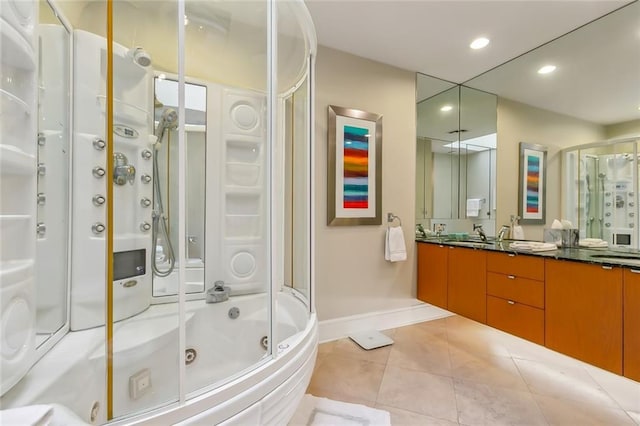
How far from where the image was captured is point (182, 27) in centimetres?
121

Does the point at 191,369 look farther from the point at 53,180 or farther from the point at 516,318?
the point at 516,318

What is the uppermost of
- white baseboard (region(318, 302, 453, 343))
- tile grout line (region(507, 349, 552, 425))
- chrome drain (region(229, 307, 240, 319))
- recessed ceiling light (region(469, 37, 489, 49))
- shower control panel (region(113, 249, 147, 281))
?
recessed ceiling light (region(469, 37, 489, 49))

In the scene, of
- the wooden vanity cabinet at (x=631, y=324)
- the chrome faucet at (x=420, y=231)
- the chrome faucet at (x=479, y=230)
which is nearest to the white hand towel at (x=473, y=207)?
the chrome faucet at (x=479, y=230)

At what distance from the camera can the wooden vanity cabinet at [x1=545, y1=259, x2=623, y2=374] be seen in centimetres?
148

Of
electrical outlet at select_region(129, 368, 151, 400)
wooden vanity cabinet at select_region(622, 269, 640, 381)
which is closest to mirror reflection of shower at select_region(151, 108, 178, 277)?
electrical outlet at select_region(129, 368, 151, 400)

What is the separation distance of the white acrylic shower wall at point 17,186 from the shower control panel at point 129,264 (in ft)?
1.09

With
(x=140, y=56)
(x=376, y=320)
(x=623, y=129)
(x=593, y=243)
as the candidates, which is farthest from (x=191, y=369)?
(x=623, y=129)

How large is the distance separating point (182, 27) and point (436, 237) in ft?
8.90

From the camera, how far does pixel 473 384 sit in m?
1.78

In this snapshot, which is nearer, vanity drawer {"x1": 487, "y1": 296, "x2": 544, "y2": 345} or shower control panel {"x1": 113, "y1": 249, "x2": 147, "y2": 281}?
shower control panel {"x1": 113, "y1": 249, "x2": 147, "y2": 281}

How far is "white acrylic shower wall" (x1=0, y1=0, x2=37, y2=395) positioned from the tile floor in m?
1.41

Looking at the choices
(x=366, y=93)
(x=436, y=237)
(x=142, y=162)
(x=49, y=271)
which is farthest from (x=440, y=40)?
(x=49, y=271)

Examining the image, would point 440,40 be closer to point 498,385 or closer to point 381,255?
point 381,255

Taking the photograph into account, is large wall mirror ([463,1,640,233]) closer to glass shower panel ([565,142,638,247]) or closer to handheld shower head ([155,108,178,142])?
glass shower panel ([565,142,638,247])
